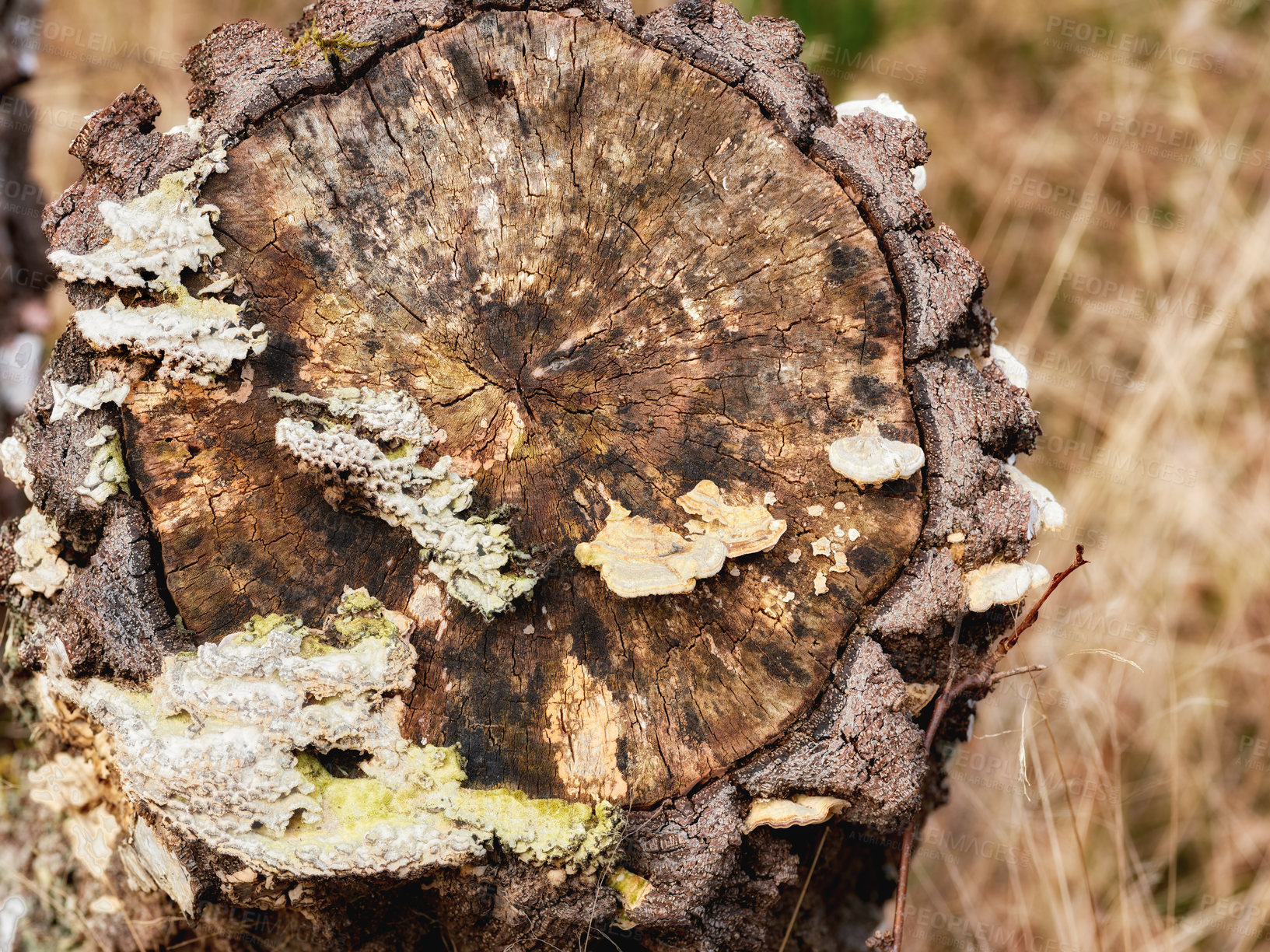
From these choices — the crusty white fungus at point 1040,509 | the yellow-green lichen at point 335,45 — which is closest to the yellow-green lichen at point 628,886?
the crusty white fungus at point 1040,509

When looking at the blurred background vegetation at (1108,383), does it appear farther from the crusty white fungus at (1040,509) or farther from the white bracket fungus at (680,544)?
the white bracket fungus at (680,544)

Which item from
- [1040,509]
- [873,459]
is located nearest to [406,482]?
[873,459]

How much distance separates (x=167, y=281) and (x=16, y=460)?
1.91 feet

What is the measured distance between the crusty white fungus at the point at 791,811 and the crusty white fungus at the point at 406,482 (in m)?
0.69

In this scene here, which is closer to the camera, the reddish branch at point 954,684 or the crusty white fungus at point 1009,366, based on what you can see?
the reddish branch at point 954,684

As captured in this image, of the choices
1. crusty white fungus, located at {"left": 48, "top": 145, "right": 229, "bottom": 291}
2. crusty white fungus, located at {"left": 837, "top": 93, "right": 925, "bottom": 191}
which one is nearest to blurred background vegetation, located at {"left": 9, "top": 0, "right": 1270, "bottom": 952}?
crusty white fungus, located at {"left": 837, "top": 93, "right": 925, "bottom": 191}

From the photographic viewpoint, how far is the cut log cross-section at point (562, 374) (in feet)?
6.54

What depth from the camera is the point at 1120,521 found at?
14.3 feet

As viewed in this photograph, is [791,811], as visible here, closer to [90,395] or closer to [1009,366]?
[1009,366]

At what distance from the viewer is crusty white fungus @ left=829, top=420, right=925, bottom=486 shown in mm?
1982

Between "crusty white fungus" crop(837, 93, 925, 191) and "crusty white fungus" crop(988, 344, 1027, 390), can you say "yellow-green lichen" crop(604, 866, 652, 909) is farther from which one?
"crusty white fungus" crop(837, 93, 925, 191)

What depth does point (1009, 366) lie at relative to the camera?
2.30 metres

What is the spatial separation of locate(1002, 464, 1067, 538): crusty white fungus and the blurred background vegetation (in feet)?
1.73

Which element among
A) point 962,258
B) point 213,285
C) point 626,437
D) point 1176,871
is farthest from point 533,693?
point 1176,871
